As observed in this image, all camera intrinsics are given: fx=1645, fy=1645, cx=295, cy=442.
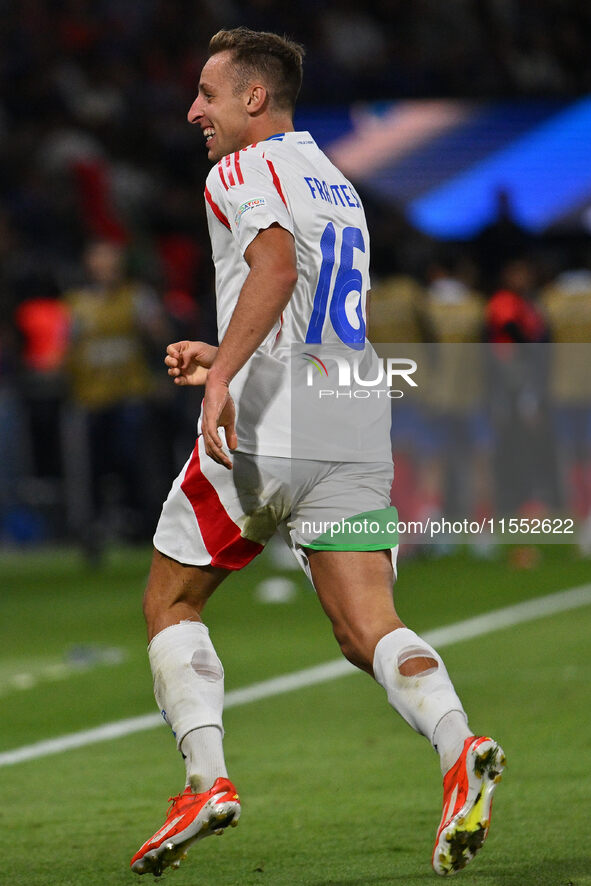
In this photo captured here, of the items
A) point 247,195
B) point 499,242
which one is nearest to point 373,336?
point 499,242

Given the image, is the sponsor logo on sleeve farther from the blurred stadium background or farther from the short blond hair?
the blurred stadium background

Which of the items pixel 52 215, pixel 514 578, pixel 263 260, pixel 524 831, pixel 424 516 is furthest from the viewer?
pixel 52 215

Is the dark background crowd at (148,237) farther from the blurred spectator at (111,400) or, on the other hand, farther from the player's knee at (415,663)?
the player's knee at (415,663)

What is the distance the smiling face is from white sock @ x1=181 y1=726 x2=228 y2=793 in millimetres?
1522

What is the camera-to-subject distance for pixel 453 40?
68.2 feet

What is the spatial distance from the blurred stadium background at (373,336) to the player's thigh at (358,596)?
0.69m

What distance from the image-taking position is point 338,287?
4.30 meters

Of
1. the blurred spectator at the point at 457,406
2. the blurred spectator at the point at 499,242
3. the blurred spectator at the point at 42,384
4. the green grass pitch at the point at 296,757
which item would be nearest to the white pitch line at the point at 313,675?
the green grass pitch at the point at 296,757

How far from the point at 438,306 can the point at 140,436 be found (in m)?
Result: 2.75

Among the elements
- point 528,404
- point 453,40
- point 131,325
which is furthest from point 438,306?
point 453,40

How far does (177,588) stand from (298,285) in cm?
86

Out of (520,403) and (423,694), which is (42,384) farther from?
(423,694)

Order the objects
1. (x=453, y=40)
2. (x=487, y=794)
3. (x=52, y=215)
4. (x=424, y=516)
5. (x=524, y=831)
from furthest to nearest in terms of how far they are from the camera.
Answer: (x=453, y=40)
(x=52, y=215)
(x=424, y=516)
(x=524, y=831)
(x=487, y=794)

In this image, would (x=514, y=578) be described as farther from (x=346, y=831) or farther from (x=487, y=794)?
(x=487, y=794)
